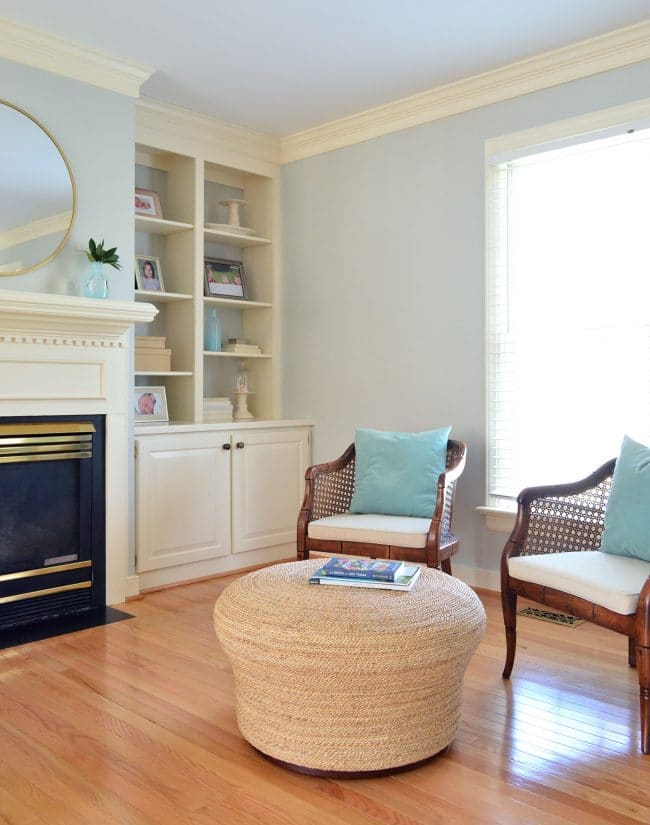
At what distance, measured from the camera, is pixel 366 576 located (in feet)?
7.42

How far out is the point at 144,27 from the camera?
319 cm

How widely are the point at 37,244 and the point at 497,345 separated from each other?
7.07 feet

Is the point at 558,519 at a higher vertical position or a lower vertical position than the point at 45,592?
higher

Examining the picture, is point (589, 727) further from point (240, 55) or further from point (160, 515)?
point (240, 55)

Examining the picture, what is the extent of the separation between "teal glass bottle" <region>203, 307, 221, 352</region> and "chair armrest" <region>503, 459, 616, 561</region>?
2261mm

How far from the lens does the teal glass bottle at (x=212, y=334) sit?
14.8 feet

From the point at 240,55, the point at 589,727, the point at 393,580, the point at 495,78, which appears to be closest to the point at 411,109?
the point at 495,78

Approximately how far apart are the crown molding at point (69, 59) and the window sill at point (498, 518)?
2591 millimetres

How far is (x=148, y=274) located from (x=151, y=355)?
1.49 feet

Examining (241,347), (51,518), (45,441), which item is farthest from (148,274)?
(51,518)

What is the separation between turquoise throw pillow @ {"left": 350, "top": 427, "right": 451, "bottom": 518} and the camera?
3.47m

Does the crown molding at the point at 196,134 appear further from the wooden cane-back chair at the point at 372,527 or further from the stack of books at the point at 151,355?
the wooden cane-back chair at the point at 372,527

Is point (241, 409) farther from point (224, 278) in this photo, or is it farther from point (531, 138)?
point (531, 138)

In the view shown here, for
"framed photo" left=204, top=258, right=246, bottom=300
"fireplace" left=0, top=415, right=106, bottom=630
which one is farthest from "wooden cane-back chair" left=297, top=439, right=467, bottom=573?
"framed photo" left=204, top=258, right=246, bottom=300
